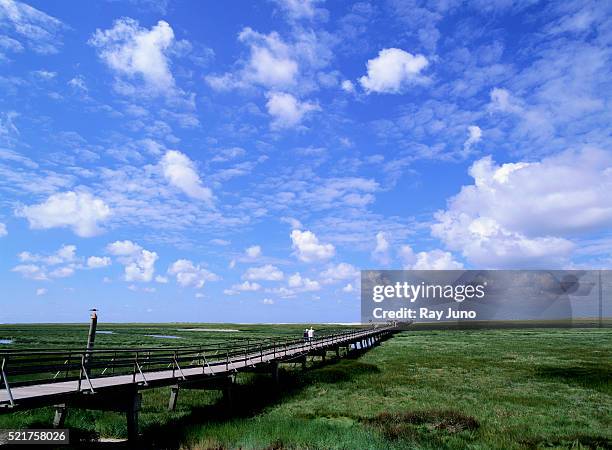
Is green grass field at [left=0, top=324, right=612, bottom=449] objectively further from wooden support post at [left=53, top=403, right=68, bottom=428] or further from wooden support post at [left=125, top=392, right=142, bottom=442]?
wooden support post at [left=53, top=403, right=68, bottom=428]

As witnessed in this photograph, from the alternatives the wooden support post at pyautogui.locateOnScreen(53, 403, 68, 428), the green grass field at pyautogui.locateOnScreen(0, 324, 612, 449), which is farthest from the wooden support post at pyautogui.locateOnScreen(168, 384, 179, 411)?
the wooden support post at pyautogui.locateOnScreen(53, 403, 68, 428)

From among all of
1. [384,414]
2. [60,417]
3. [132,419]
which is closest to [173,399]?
[60,417]

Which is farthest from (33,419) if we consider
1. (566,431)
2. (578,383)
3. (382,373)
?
(578,383)

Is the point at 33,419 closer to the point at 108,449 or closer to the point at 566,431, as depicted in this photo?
the point at 108,449

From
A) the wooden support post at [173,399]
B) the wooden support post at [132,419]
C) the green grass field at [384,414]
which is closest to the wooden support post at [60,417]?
the green grass field at [384,414]

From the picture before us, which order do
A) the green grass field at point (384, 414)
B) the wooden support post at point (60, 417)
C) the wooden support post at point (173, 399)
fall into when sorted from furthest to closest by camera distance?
1. the wooden support post at point (173, 399)
2. the wooden support post at point (60, 417)
3. the green grass field at point (384, 414)

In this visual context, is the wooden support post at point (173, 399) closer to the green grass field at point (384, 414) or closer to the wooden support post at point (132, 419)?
the green grass field at point (384, 414)

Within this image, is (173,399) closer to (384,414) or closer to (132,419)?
(132,419)

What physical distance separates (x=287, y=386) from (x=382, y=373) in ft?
28.8

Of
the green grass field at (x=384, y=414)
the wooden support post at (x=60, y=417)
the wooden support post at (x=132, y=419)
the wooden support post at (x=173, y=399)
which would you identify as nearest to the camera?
the wooden support post at (x=132, y=419)

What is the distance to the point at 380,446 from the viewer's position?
15758mm

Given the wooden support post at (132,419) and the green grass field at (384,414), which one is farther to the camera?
the green grass field at (384,414)

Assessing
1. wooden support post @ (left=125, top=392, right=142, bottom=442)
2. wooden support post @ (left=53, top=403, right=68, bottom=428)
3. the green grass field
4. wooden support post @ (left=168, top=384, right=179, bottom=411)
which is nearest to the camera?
wooden support post @ (left=125, top=392, right=142, bottom=442)

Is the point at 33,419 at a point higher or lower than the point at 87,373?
lower
